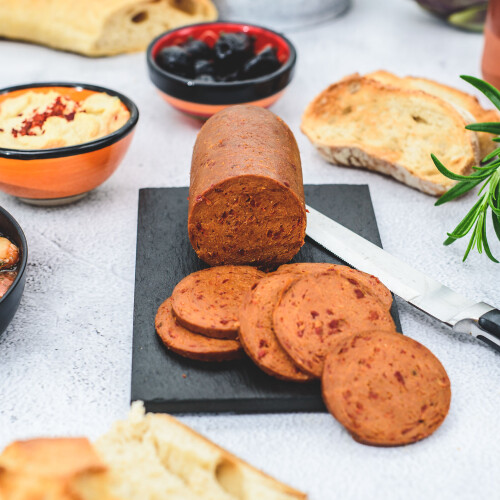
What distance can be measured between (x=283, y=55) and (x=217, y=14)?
36.5 inches

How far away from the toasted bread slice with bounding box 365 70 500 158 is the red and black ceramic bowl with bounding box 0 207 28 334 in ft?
4.84

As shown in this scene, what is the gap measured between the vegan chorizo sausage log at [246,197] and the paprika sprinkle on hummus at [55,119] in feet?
1.30

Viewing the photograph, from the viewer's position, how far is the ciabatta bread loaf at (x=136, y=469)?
1.10 metres

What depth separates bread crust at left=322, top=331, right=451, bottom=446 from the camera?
52.7 inches

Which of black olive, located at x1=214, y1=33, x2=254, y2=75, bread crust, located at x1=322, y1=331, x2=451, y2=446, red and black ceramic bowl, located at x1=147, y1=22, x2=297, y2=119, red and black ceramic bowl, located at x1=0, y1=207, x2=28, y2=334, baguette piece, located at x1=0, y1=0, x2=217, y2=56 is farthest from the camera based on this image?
baguette piece, located at x1=0, y1=0, x2=217, y2=56

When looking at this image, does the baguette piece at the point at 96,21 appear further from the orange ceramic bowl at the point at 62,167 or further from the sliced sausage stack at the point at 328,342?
the sliced sausage stack at the point at 328,342

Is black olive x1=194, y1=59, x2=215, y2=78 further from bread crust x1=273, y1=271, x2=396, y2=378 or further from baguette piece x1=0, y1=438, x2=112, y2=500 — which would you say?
baguette piece x1=0, y1=438, x2=112, y2=500

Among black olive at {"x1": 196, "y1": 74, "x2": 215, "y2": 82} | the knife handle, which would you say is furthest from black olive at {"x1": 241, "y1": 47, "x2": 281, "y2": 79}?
the knife handle

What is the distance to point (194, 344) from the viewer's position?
1503mm

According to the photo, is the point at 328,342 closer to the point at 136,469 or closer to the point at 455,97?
the point at 136,469

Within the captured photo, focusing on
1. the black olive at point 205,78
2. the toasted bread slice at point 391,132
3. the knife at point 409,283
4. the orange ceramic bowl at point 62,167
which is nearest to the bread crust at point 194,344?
the knife at point 409,283

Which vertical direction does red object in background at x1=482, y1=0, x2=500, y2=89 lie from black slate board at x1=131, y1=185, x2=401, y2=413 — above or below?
above

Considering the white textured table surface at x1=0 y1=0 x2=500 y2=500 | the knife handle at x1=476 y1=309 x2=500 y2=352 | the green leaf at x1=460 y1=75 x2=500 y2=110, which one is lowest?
the white textured table surface at x1=0 y1=0 x2=500 y2=500

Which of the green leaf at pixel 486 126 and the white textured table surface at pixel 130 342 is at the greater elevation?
the green leaf at pixel 486 126
